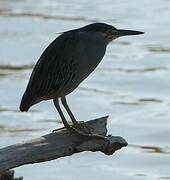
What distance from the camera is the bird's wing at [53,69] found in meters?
6.79

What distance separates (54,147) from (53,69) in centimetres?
63

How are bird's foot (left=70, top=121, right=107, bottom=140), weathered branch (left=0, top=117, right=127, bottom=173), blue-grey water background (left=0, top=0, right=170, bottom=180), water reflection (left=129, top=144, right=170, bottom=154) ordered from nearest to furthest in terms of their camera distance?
weathered branch (left=0, top=117, right=127, bottom=173), bird's foot (left=70, top=121, right=107, bottom=140), blue-grey water background (left=0, top=0, right=170, bottom=180), water reflection (left=129, top=144, right=170, bottom=154)

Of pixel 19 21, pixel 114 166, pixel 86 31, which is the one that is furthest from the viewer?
pixel 19 21

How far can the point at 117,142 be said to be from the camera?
6.57 metres

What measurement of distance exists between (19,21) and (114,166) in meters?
6.60

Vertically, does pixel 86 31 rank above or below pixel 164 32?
above

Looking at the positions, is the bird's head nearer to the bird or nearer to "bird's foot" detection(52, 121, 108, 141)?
the bird

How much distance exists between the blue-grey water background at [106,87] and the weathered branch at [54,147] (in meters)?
2.09

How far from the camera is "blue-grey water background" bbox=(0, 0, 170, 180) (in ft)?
30.3

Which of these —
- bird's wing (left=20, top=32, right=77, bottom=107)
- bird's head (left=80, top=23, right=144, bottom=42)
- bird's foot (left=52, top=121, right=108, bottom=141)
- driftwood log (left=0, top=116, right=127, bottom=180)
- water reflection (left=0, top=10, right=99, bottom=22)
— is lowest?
water reflection (left=0, top=10, right=99, bottom=22)

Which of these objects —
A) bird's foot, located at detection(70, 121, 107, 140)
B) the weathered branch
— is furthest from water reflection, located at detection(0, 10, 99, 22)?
the weathered branch

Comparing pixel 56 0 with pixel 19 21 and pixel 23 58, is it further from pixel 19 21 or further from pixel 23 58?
pixel 23 58

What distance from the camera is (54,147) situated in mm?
6562

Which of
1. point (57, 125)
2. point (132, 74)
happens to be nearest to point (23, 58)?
point (132, 74)
